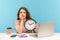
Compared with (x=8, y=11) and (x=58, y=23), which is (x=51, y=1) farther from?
(x=8, y=11)

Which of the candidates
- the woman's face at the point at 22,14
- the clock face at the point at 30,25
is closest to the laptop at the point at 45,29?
the clock face at the point at 30,25

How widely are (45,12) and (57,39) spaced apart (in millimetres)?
1558

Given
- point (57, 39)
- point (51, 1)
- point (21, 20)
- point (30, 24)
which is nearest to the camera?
point (57, 39)

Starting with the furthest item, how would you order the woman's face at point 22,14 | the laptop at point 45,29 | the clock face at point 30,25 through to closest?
1. the woman's face at point 22,14
2. the clock face at point 30,25
3. the laptop at point 45,29

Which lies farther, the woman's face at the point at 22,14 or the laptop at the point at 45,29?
the woman's face at the point at 22,14

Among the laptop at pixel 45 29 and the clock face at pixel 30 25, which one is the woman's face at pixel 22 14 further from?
the laptop at pixel 45 29

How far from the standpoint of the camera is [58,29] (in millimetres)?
3365

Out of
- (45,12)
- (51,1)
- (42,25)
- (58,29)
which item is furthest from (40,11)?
(42,25)

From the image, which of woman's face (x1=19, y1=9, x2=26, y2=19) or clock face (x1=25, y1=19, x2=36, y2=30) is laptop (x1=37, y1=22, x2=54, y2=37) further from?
woman's face (x1=19, y1=9, x2=26, y2=19)

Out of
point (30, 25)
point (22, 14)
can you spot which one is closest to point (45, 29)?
point (30, 25)

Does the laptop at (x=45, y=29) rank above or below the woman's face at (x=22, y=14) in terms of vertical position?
below

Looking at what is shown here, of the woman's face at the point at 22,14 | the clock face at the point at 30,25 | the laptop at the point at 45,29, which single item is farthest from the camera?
the woman's face at the point at 22,14

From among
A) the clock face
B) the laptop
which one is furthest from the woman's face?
the laptop

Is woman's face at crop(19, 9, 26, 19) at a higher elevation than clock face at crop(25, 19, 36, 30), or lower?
higher
